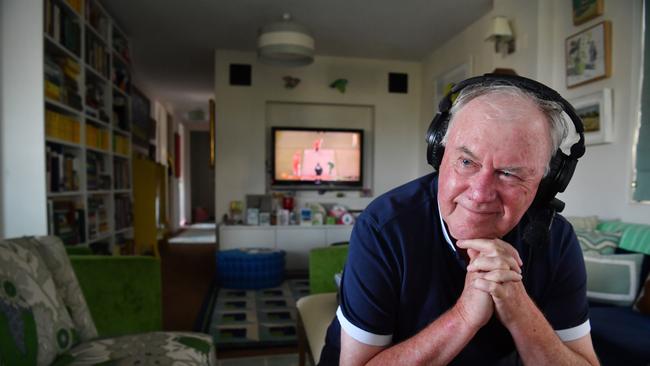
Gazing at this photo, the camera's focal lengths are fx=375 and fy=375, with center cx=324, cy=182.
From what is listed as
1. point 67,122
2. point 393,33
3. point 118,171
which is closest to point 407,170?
point 393,33

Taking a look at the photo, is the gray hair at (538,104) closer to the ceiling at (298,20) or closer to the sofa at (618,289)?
the sofa at (618,289)

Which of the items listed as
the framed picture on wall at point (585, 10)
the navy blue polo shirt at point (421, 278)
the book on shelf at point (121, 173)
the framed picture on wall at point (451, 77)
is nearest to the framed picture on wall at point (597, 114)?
the framed picture on wall at point (585, 10)

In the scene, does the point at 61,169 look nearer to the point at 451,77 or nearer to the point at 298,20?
the point at 298,20

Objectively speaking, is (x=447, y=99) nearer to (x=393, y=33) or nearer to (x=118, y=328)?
(x=118, y=328)

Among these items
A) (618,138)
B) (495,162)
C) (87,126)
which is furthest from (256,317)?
(618,138)

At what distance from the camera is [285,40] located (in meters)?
2.94

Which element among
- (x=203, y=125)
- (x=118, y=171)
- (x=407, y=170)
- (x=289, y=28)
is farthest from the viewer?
(x=203, y=125)

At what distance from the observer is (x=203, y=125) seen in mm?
9312

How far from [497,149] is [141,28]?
406 centimetres

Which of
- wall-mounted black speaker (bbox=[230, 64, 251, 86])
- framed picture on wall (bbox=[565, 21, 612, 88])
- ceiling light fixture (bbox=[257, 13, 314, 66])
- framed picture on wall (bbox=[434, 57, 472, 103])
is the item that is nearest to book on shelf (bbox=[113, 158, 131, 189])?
wall-mounted black speaker (bbox=[230, 64, 251, 86])

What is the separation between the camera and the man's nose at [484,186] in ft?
1.86

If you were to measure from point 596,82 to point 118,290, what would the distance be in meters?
2.84

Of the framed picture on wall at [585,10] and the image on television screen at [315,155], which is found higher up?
the framed picture on wall at [585,10]

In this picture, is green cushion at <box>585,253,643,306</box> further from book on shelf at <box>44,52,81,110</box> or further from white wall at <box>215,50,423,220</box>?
book on shelf at <box>44,52,81,110</box>
